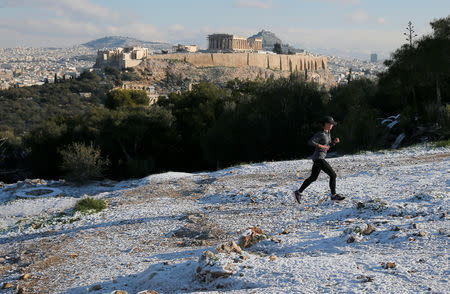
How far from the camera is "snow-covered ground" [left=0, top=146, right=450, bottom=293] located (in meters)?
4.29

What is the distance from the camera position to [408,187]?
26.6 ft

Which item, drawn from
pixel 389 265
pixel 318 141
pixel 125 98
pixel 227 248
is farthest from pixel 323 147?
pixel 125 98

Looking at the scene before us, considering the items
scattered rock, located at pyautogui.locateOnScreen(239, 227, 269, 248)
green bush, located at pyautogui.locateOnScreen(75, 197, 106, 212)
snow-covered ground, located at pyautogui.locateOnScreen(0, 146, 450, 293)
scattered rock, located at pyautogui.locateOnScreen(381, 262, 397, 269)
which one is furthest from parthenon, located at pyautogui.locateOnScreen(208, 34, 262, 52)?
scattered rock, located at pyautogui.locateOnScreen(381, 262, 397, 269)

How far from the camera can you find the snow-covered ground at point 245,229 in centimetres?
429

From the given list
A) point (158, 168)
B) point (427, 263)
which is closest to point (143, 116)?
point (158, 168)

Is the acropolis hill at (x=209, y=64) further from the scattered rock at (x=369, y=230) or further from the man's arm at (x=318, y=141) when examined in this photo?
the scattered rock at (x=369, y=230)

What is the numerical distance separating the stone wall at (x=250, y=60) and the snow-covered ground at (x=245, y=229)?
88.9 m

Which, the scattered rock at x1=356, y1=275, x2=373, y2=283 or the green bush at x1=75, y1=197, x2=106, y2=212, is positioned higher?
the scattered rock at x1=356, y1=275, x2=373, y2=283

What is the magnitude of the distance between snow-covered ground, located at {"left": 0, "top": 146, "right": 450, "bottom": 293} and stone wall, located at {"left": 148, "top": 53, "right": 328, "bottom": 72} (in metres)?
88.9

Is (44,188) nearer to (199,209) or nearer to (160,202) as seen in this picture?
(160,202)

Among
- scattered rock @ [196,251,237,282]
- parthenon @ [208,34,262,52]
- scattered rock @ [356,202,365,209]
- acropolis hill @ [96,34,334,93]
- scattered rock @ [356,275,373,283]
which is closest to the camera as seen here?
scattered rock @ [356,275,373,283]

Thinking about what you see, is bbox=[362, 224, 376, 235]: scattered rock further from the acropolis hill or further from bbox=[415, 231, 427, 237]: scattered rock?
the acropolis hill

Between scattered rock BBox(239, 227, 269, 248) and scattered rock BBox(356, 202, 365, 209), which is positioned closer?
scattered rock BBox(239, 227, 269, 248)

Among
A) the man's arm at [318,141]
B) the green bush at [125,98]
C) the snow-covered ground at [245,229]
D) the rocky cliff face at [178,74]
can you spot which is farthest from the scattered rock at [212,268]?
the rocky cliff face at [178,74]
